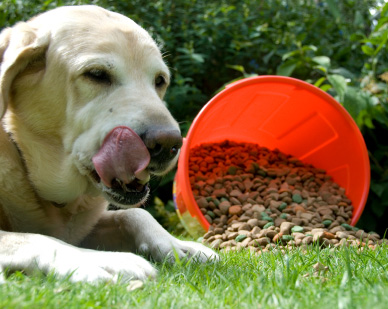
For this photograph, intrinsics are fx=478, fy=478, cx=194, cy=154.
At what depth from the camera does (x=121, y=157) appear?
192 centimetres

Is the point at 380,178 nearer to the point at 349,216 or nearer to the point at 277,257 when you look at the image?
the point at 349,216

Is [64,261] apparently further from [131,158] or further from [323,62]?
[323,62]

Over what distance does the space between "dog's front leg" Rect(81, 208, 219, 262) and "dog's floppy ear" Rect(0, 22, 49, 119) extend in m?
0.79

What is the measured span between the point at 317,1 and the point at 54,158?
528cm

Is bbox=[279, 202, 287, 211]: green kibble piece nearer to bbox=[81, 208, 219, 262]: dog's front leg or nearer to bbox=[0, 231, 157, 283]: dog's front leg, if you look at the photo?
bbox=[81, 208, 219, 262]: dog's front leg

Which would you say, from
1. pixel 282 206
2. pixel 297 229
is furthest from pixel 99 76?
pixel 282 206

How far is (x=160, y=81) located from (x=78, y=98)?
0.48 meters

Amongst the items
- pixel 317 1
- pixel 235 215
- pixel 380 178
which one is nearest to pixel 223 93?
pixel 235 215

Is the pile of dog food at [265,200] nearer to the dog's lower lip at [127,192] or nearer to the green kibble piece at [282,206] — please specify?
the green kibble piece at [282,206]

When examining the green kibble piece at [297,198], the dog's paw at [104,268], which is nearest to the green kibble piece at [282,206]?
the green kibble piece at [297,198]

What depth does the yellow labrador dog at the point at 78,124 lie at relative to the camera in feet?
6.64

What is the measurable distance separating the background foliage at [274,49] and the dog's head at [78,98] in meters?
1.86

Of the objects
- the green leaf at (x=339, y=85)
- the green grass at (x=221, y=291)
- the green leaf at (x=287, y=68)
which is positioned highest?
the green grass at (x=221, y=291)

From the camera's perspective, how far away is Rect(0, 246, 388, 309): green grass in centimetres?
127
